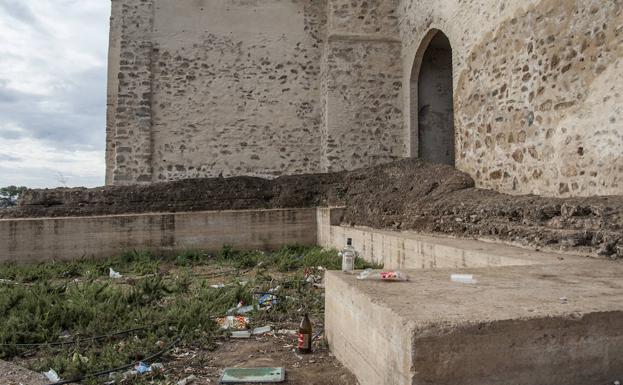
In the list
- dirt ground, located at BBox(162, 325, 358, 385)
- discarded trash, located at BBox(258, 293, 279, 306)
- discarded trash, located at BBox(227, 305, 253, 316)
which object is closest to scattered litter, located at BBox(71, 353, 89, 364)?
dirt ground, located at BBox(162, 325, 358, 385)

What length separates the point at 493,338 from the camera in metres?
1.76

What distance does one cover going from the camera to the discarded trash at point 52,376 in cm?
285

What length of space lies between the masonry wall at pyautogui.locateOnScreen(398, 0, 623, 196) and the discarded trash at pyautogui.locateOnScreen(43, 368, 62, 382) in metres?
5.00

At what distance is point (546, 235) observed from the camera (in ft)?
13.3

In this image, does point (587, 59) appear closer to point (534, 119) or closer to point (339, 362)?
point (534, 119)

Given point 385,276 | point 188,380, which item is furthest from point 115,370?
point 385,276

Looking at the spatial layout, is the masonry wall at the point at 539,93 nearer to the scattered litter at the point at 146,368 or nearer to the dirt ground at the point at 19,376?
the scattered litter at the point at 146,368

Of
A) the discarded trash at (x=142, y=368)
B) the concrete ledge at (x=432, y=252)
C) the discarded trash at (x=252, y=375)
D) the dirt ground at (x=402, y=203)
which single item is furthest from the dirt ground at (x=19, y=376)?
the dirt ground at (x=402, y=203)

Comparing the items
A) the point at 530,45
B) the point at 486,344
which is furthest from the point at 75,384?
the point at 530,45

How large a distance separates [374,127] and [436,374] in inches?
390

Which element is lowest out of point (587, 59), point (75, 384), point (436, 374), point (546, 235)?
point (75, 384)

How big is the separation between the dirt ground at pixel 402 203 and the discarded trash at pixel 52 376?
3841 millimetres

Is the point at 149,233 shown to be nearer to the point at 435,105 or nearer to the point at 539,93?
the point at 539,93

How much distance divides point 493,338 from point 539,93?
198 inches
